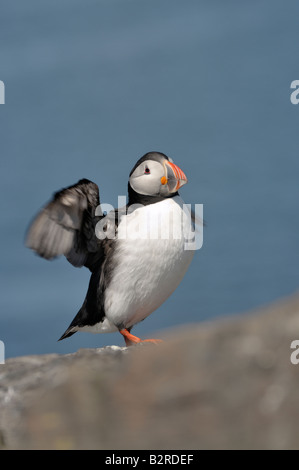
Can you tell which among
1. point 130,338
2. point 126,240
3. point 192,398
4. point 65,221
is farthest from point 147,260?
point 192,398

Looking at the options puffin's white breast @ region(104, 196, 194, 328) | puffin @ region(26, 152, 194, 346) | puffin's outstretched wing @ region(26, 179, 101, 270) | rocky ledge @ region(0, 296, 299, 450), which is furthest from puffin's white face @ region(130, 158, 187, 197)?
rocky ledge @ region(0, 296, 299, 450)

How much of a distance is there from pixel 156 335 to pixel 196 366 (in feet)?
13.3

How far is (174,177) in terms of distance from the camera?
8.75 metres

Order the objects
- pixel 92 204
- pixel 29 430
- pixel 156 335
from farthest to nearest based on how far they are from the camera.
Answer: pixel 92 204 → pixel 156 335 → pixel 29 430

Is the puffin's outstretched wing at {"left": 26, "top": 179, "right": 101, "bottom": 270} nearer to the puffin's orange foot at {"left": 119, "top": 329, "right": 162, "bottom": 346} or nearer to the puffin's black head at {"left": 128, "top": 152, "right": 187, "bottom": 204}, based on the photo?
the puffin's black head at {"left": 128, "top": 152, "right": 187, "bottom": 204}

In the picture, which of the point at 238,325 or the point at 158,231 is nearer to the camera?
the point at 238,325

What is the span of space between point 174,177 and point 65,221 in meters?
1.18

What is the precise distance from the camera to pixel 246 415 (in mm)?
3750

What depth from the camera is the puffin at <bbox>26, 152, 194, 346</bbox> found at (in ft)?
27.7

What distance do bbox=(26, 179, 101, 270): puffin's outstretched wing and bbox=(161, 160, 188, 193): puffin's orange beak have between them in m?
0.74

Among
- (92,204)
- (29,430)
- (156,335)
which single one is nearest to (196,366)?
(29,430)

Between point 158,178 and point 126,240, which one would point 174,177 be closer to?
point 158,178

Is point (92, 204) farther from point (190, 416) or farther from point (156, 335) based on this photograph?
point (190, 416)
